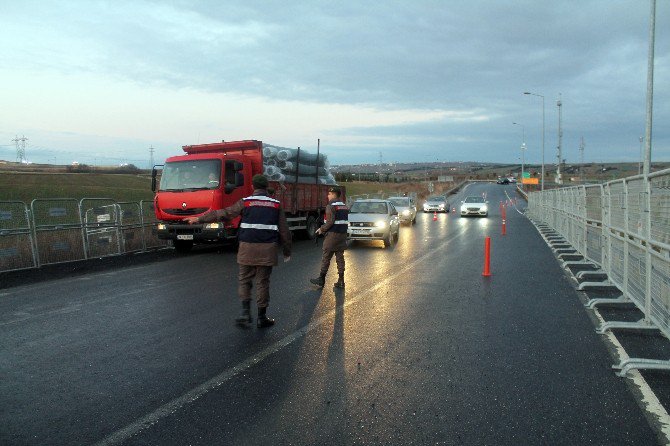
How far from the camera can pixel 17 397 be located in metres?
4.64

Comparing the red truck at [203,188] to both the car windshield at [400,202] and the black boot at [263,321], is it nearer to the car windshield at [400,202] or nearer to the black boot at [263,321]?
the black boot at [263,321]

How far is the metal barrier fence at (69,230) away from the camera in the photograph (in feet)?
42.9

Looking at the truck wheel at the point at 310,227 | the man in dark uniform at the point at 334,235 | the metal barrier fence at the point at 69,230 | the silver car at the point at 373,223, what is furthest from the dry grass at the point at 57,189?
the man in dark uniform at the point at 334,235

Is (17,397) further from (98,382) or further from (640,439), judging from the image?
(640,439)

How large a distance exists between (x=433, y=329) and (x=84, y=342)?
13.8ft

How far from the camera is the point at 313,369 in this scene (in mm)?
5305

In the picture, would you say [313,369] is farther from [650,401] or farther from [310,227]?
[310,227]

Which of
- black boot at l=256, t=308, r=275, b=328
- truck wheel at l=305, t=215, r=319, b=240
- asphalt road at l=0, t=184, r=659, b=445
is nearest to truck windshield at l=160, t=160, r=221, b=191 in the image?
truck wheel at l=305, t=215, r=319, b=240

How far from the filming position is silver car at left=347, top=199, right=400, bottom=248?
1777 cm

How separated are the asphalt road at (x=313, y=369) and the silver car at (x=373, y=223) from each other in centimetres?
760

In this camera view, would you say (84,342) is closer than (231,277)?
Yes

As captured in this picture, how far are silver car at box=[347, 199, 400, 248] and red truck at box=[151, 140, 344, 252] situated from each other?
289 cm

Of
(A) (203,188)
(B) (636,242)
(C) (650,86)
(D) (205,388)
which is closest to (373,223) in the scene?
(A) (203,188)

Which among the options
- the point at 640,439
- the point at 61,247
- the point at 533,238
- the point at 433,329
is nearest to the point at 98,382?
the point at 433,329
